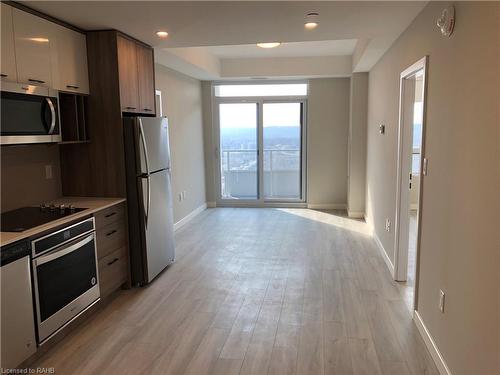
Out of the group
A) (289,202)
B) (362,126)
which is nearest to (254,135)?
(289,202)

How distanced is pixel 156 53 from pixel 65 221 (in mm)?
2524

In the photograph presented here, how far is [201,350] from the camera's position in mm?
2707

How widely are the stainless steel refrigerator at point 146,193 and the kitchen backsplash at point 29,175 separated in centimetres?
64

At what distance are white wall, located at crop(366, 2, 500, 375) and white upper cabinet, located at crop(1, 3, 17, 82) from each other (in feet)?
9.12

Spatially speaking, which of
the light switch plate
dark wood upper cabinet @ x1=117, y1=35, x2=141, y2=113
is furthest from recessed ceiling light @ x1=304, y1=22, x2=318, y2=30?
dark wood upper cabinet @ x1=117, y1=35, x2=141, y2=113

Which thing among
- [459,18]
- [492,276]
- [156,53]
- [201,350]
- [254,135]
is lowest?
[201,350]

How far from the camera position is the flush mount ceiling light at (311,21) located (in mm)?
3010

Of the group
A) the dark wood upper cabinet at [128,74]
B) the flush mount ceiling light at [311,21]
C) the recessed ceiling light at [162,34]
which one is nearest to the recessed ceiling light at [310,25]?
the flush mount ceiling light at [311,21]

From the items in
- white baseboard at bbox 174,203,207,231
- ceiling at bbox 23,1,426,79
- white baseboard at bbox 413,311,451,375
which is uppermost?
ceiling at bbox 23,1,426,79

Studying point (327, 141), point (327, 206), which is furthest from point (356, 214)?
point (327, 141)

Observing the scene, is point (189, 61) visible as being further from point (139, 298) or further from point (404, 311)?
point (404, 311)

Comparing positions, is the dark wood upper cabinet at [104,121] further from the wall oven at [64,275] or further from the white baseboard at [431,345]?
the white baseboard at [431,345]

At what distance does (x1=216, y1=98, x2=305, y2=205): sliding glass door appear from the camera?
24.2 feet

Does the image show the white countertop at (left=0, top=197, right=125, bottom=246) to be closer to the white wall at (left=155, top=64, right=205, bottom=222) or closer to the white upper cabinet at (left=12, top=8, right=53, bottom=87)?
the white upper cabinet at (left=12, top=8, right=53, bottom=87)
